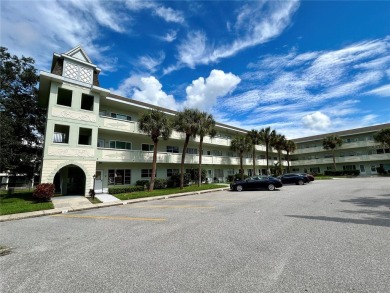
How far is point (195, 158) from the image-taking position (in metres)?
31.1

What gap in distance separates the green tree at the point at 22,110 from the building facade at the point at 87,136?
3068mm

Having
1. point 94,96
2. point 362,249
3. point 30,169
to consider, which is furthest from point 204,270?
point 30,169

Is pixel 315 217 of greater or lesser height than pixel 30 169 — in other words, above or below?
below

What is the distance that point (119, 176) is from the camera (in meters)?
24.8

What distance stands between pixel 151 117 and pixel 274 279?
2034 cm

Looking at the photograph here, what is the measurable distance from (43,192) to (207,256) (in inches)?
628

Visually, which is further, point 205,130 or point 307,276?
point 205,130

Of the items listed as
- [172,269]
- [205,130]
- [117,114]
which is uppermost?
[117,114]

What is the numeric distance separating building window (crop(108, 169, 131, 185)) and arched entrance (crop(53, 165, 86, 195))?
289cm

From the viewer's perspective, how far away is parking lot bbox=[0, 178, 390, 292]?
4188 millimetres

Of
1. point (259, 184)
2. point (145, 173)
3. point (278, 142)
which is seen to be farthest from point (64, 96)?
point (278, 142)

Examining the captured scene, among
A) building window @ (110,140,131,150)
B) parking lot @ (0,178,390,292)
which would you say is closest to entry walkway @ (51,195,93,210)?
parking lot @ (0,178,390,292)

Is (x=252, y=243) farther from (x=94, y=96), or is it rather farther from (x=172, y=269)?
(x=94, y=96)

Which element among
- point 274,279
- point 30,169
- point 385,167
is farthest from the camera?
point 385,167
